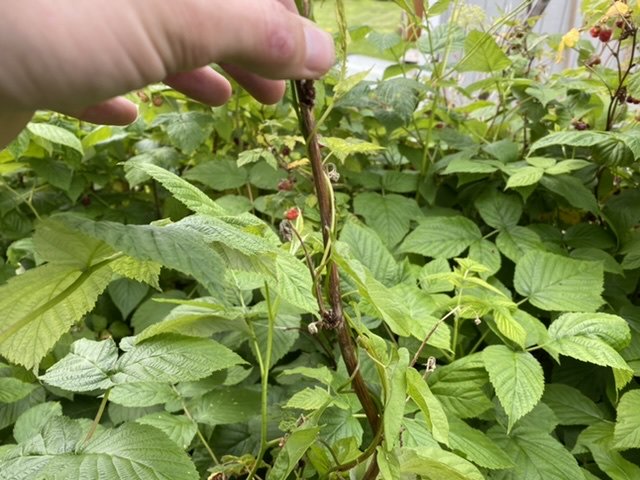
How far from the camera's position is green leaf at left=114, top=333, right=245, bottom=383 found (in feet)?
1.58

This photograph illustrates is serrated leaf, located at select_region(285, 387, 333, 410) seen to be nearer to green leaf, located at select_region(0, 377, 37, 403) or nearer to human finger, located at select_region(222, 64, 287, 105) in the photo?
human finger, located at select_region(222, 64, 287, 105)

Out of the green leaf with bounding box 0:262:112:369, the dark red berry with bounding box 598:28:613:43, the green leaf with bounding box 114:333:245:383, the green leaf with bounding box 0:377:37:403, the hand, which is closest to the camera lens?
the hand

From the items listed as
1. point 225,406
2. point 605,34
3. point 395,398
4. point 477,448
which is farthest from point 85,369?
point 605,34

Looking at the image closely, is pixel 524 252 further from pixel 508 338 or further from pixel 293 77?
pixel 293 77

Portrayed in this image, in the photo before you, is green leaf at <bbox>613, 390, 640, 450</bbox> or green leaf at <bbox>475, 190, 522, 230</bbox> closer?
green leaf at <bbox>613, 390, 640, 450</bbox>

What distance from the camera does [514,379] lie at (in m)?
0.59

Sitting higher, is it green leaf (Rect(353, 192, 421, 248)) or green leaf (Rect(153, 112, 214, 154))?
green leaf (Rect(153, 112, 214, 154))

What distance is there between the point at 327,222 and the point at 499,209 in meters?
0.65

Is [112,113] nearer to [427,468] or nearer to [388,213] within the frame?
[427,468]

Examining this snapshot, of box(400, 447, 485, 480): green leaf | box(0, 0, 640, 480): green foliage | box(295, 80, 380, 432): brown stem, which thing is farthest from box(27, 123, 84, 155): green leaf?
box(400, 447, 485, 480): green leaf

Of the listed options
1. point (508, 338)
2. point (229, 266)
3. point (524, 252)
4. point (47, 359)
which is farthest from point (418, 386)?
point (47, 359)

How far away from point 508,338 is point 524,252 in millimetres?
285

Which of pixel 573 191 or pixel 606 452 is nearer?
pixel 606 452

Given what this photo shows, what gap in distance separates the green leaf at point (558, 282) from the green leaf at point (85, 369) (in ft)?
1.86
